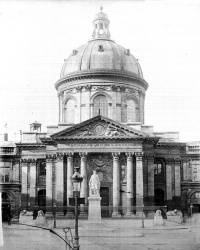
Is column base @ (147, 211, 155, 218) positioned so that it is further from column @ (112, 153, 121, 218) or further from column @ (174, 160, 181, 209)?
column @ (174, 160, 181, 209)

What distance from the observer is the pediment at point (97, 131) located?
47.6m

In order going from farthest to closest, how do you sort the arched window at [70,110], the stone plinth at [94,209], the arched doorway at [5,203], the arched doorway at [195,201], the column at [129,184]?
the arched window at [70,110] < the arched doorway at [195,201] < the arched doorway at [5,203] < the column at [129,184] < the stone plinth at [94,209]

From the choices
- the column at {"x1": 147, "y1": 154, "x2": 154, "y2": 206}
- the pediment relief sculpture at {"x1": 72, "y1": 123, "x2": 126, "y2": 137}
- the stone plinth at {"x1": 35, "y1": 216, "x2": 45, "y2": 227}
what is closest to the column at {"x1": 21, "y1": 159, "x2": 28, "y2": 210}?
the pediment relief sculpture at {"x1": 72, "y1": 123, "x2": 126, "y2": 137}

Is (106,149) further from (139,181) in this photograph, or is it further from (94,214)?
(94,214)

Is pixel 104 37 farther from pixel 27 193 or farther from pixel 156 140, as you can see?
pixel 27 193

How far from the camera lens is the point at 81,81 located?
57531 millimetres

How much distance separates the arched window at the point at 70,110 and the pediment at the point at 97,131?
32.3ft

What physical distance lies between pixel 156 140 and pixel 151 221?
10114 millimetres

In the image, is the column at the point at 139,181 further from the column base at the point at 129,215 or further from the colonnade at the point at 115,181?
the column base at the point at 129,215

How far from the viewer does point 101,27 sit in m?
60.5

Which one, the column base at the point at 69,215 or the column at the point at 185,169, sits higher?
the column at the point at 185,169

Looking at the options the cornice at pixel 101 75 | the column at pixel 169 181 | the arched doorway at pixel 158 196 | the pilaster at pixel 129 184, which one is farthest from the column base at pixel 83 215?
the cornice at pixel 101 75

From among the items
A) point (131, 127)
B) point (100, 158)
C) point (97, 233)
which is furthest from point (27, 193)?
point (97, 233)

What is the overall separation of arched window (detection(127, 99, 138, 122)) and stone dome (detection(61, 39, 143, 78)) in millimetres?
3674
